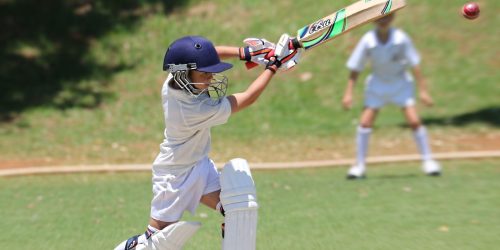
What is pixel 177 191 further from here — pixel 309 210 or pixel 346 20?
pixel 309 210

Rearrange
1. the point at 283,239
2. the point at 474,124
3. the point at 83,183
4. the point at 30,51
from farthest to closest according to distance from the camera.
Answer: the point at 30,51 < the point at 474,124 < the point at 83,183 < the point at 283,239

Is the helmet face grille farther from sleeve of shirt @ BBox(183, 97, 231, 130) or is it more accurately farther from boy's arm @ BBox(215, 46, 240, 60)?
boy's arm @ BBox(215, 46, 240, 60)

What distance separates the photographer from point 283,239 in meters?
6.65

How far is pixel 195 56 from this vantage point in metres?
4.99

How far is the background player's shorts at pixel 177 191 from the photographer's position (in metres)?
5.20

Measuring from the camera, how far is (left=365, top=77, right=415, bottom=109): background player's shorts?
373 inches

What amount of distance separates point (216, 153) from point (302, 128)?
→ 1631mm

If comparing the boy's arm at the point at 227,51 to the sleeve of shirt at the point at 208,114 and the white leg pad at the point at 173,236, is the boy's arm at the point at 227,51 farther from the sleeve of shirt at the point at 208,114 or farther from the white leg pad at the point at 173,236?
the white leg pad at the point at 173,236

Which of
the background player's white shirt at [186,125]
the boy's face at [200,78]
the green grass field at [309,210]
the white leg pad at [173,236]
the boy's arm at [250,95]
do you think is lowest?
the green grass field at [309,210]

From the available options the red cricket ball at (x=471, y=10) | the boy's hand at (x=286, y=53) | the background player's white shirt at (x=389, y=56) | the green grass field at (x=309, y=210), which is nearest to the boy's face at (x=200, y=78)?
the boy's hand at (x=286, y=53)

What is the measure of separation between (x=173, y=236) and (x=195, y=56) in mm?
1094

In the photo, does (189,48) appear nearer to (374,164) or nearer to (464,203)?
(464,203)

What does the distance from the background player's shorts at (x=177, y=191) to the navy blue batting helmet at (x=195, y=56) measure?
0.65 m

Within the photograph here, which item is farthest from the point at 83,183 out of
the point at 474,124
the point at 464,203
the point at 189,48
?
the point at 474,124
